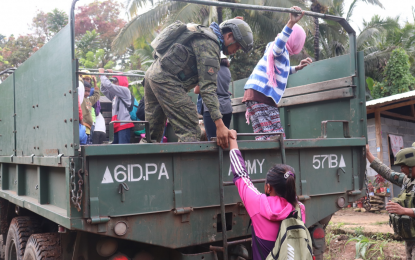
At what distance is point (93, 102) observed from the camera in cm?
545

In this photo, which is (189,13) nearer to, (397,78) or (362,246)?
(397,78)

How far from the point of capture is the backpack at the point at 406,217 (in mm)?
3518

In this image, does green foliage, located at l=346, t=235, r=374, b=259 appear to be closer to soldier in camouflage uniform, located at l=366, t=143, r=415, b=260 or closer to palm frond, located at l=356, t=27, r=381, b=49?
soldier in camouflage uniform, located at l=366, t=143, r=415, b=260

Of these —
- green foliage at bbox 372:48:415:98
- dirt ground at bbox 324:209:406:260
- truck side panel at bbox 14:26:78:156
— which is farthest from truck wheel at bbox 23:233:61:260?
green foliage at bbox 372:48:415:98

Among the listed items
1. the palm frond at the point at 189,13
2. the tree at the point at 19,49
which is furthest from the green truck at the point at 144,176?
the tree at the point at 19,49

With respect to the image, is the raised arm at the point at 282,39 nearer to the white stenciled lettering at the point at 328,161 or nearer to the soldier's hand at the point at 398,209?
the white stenciled lettering at the point at 328,161

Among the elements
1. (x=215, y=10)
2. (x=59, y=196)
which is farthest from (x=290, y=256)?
(x=215, y=10)

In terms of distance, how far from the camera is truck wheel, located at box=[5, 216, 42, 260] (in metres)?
3.22

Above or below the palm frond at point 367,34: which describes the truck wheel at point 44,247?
below

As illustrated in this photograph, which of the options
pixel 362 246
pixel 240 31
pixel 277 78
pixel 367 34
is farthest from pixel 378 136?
pixel 367 34

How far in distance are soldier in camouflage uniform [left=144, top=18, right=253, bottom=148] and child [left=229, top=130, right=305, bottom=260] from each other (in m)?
0.63

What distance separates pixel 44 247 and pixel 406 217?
2995 millimetres

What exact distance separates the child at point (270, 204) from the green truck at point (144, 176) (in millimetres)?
284

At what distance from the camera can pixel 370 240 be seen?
5.66 metres
